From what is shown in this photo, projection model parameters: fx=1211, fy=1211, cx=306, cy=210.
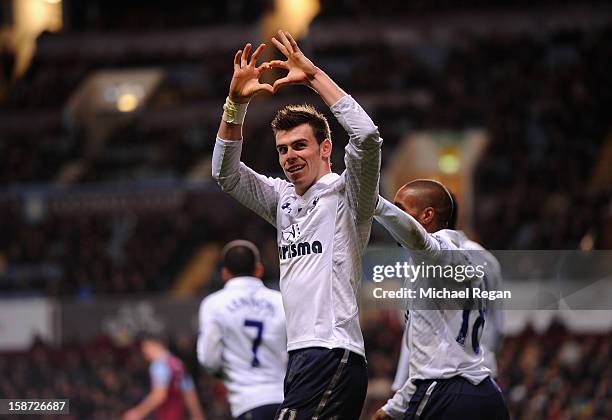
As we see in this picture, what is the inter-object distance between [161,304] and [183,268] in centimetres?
340

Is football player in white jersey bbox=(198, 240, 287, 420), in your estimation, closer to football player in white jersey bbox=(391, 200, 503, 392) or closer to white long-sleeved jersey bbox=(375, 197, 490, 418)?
football player in white jersey bbox=(391, 200, 503, 392)

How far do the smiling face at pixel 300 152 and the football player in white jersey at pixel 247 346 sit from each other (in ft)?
7.37

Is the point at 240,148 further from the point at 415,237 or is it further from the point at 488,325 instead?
the point at 488,325

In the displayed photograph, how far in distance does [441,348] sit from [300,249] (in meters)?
0.84

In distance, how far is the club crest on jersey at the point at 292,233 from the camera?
13.6 ft

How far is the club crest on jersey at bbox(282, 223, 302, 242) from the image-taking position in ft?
13.6

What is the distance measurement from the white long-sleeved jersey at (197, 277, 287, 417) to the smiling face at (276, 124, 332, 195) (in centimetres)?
225

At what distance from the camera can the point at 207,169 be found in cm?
2114

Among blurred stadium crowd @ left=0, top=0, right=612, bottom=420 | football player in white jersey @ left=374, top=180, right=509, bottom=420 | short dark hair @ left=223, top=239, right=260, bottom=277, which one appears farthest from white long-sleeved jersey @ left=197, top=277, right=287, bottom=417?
blurred stadium crowd @ left=0, top=0, right=612, bottom=420

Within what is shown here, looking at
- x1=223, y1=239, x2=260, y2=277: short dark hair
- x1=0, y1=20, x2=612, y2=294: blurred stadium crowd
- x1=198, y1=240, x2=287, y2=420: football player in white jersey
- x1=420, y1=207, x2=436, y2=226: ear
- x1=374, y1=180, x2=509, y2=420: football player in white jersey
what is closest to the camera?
x1=374, y1=180, x2=509, y2=420: football player in white jersey

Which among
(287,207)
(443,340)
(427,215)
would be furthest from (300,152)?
(443,340)

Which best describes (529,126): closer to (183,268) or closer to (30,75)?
(183,268)

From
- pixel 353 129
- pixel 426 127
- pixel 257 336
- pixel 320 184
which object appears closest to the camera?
pixel 353 129

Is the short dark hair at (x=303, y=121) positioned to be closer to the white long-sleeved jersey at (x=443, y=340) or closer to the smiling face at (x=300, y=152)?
the smiling face at (x=300, y=152)
